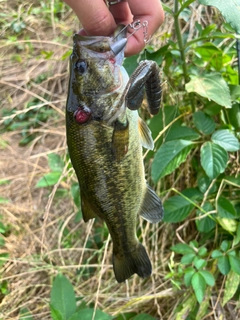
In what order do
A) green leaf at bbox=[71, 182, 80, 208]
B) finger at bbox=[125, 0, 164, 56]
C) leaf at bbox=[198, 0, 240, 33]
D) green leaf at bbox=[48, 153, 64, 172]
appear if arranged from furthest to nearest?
1. green leaf at bbox=[48, 153, 64, 172]
2. green leaf at bbox=[71, 182, 80, 208]
3. finger at bbox=[125, 0, 164, 56]
4. leaf at bbox=[198, 0, 240, 33]

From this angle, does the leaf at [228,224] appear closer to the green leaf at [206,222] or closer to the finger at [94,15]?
the green leaf at [206,222]

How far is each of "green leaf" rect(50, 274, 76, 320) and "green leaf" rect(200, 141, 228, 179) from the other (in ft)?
2.80

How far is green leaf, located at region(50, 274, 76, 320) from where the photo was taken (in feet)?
5.77

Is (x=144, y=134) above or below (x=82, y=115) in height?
below

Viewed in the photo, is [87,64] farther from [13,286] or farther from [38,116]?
[38,116]

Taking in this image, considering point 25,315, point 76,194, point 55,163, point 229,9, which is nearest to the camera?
point 229,9

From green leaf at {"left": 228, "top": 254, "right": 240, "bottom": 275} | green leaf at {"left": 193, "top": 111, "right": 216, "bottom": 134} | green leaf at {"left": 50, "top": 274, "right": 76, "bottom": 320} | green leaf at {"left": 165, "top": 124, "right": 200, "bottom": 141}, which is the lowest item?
green leaf at {"left": 50, "top": 274, "right": 76, "bottom": 320}

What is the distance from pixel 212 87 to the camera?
1794 millimetres

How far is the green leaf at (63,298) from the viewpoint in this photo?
5.77ft

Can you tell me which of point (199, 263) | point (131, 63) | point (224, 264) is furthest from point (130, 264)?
point (131, 63)

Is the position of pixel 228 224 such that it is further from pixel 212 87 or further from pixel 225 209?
pixel 212 87

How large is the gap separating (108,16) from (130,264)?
958 millimetres

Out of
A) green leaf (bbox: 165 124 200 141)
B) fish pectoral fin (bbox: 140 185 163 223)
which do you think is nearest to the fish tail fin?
fish pectoral fin (bbox: 140 185 163 223)

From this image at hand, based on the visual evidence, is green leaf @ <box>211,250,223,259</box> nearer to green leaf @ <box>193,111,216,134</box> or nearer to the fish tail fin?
the fish tail fin
